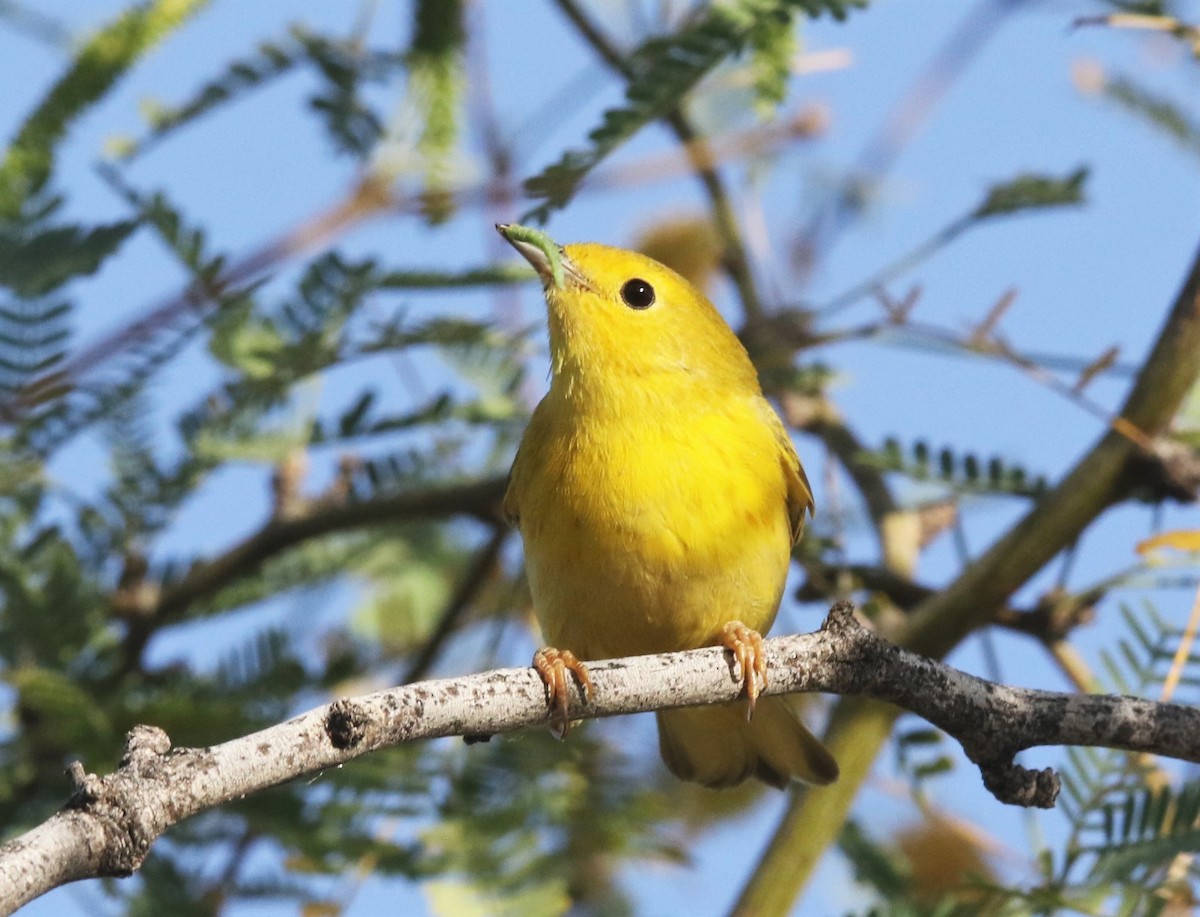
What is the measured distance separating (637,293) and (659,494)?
0.68m

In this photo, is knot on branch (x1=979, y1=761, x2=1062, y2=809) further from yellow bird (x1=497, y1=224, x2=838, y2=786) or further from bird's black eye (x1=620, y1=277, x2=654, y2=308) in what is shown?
bird's black eye (x1=620, y1=277, x2=654, y2=308)

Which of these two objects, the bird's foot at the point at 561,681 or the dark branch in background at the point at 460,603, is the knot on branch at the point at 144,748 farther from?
the dark branch in background at the point at 460,603

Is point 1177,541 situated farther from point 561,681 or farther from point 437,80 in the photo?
point 437,80

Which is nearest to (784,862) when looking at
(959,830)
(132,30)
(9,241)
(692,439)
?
(959,830)

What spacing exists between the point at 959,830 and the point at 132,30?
9.06ft

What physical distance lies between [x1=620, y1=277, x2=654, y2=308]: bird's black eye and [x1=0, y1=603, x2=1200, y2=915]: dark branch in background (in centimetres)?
133

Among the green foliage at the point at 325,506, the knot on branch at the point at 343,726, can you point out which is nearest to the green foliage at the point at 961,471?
the green foliage at the point at 325,506

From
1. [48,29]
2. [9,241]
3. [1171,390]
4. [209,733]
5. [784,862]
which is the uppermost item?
[48,29]

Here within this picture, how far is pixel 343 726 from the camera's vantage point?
2102 millimetres

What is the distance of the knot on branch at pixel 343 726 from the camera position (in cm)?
210

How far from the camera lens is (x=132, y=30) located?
3.65 m

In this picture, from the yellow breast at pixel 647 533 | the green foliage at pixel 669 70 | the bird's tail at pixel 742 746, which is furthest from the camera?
the bird's tail at pixel 742 746

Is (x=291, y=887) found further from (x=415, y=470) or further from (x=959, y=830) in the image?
(x=959, y=830)

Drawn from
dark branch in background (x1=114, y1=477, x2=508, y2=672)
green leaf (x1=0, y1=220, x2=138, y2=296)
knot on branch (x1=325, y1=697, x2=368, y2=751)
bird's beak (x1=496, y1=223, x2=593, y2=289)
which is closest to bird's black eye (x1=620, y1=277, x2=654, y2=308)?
bird's beak (x1=496, y1=223, x2=593, y2=289)
